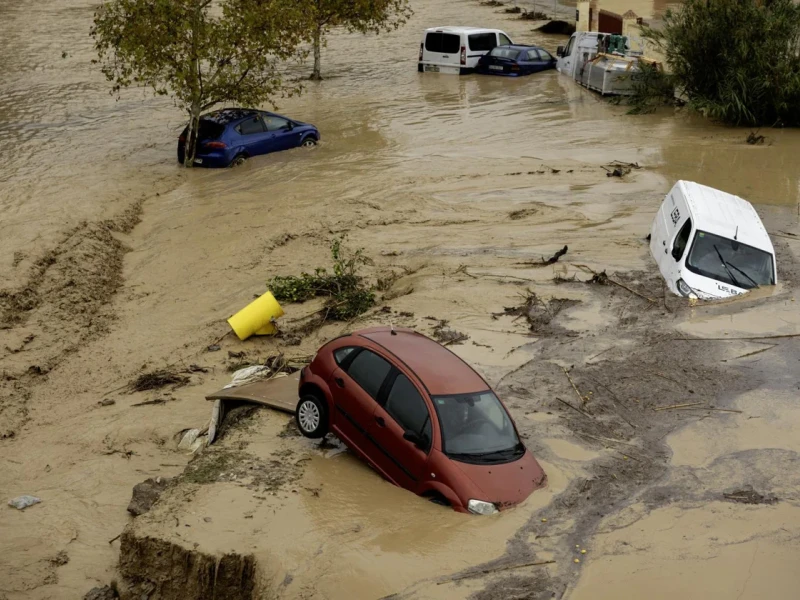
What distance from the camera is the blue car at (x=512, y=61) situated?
32312 mm

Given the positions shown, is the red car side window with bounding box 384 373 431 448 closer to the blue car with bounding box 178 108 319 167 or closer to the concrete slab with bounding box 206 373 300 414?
the concrete slab with bounding box 206 373 300 414

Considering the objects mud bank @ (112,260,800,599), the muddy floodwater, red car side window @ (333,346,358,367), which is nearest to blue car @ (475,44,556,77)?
the muddy floodwater

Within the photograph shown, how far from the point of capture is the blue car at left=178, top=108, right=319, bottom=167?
21953 mm

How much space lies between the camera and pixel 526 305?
13.9m

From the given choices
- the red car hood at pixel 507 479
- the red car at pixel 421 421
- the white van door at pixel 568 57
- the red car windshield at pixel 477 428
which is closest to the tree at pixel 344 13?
the white van door at pixel 568 57

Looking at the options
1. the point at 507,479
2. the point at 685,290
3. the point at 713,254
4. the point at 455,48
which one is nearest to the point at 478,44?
the point at 455,48

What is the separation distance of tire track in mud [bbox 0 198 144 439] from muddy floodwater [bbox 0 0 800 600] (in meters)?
0.05

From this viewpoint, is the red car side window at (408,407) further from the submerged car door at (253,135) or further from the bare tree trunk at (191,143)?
the bare tree trunk at (191,143)

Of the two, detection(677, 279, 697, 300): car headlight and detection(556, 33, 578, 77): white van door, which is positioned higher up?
detection(556, 33, 578, 77): white van door

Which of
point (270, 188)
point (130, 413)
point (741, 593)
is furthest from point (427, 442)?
point (270, 188)

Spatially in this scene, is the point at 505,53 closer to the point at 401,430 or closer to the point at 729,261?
the point at 729,261

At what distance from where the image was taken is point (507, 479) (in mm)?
8727

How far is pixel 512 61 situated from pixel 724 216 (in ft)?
61.5

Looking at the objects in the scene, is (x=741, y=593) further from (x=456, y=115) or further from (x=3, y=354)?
(x=456, y=115)
